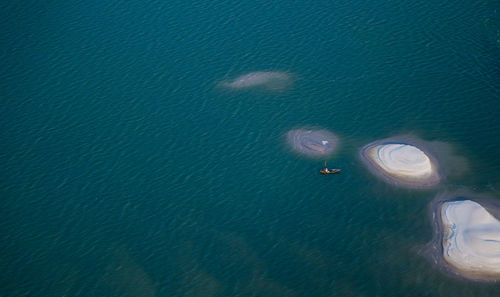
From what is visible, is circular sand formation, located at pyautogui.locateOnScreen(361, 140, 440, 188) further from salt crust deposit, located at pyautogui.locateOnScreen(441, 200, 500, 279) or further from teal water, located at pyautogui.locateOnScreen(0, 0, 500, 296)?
salt crust deposit, located at pyautogui.locateOnScreen(441, 200, 500, 279)

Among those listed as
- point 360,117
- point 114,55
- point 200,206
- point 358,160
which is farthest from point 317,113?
point 114,55

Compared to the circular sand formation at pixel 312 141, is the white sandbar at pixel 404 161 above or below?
below

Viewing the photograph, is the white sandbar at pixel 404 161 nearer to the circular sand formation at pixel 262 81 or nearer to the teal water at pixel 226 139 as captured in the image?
the teal water at pixel 226 139

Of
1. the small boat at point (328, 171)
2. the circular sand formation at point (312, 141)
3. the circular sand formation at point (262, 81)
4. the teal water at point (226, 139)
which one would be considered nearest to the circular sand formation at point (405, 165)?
the teal water at point (226, 139)

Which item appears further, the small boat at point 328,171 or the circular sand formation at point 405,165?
the small boat at point 328,171

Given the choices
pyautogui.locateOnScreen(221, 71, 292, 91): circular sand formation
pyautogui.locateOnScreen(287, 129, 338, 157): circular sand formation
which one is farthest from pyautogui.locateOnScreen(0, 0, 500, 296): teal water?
pyautogui.locateOnScreen(221, 71, 292, 91): circular sand formation

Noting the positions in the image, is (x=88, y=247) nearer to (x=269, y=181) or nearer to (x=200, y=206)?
(x=200, y=206)

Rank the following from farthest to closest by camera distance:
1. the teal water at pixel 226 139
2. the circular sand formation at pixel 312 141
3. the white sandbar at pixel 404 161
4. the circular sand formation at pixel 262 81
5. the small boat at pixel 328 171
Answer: the circular sand formation at pixel 262 81 < the circular sand formation at pixel 312 141 < the small boat at pixel 328 171 < the white sandbar at pixel 404 161 < the teal water at pixel 226 139
